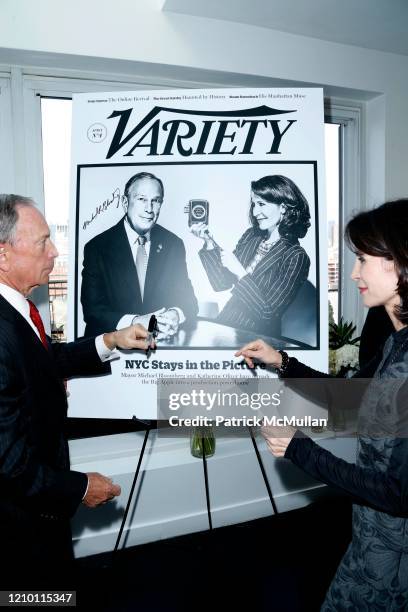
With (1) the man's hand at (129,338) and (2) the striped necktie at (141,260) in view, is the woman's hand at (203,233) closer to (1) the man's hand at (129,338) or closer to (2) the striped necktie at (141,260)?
(2) the striped necktie at (141,260)

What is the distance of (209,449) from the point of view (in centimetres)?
247

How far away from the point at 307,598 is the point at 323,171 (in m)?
1.88

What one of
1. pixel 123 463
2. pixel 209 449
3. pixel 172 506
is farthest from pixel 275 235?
pixel 172 506

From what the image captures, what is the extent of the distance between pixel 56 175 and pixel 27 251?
4.01ft

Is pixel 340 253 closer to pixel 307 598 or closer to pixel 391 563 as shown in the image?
pixel 307 598

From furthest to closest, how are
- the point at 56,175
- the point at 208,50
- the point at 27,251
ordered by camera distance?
the point at 56,175 → the point at 208,50 → the point at 27,251

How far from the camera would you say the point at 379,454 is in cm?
102

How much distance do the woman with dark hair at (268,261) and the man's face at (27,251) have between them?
0.69 metres

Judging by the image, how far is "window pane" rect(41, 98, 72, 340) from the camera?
237 centimetres

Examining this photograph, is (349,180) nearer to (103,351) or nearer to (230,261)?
(230,261)

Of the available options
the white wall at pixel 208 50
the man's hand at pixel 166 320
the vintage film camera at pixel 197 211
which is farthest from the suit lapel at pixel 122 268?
the white wall at pixel 208 50

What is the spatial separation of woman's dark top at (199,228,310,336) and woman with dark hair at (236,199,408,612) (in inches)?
20.7

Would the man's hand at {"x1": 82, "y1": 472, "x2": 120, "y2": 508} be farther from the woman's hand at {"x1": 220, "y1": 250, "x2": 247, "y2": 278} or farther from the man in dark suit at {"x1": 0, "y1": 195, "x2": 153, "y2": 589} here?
the woman's hand at {"x1": 220, "y1": 250, "x2": 247, "y2": 278}

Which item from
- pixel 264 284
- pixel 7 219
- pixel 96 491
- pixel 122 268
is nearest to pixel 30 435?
pixel 96 491
